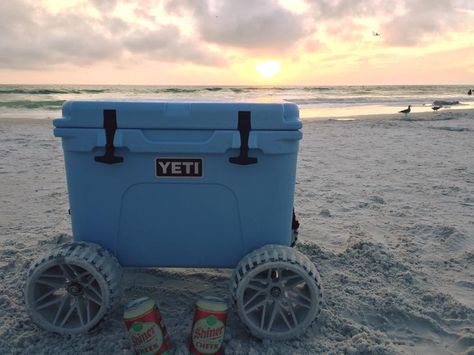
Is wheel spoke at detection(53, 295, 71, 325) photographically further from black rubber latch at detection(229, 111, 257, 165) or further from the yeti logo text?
black rubber latch at detection(229, 111, 257, 165)

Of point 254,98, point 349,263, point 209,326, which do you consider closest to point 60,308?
point 209,326

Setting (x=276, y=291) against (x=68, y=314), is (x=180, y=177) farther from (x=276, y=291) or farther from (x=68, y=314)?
(x=68, y=314)

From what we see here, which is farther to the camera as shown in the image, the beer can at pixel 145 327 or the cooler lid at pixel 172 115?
the cooler lid at pixel 172 115

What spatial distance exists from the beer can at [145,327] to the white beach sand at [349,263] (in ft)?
0.51

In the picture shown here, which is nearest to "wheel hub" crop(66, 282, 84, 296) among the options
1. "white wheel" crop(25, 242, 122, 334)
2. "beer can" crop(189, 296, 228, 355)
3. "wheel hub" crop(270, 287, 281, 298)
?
"white wheel" crop(25, 242, 122, 334)

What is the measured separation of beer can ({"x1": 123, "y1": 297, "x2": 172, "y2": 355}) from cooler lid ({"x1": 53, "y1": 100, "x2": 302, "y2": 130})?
2.51 ft

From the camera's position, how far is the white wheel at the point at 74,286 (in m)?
1.80

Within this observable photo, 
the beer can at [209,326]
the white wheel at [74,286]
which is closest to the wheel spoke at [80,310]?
the white wheel at [74,286]

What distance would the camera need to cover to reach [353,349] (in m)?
1.87

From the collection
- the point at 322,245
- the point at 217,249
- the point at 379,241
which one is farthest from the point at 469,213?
the point at 217,249

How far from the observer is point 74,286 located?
6.07ft

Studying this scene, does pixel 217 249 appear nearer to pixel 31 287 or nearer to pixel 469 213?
pixel 31 287

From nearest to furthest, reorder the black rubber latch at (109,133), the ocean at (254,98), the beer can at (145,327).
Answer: the beer can at (145,327) → the black rubber latch at (109,133) → the ocean at (254,98)

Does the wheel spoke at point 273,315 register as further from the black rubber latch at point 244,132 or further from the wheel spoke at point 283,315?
the black rubber latch at point 244,132
